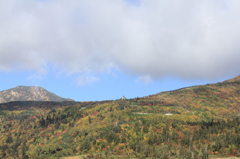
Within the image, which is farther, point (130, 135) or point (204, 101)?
point (204, 101)

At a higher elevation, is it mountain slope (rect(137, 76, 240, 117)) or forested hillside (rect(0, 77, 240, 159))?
mountain slope (rect(137, 76, 240, 117))

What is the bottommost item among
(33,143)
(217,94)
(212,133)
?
(33,143)

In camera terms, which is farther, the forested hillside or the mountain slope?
the mountain slope

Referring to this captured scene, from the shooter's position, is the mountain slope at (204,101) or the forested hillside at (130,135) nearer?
the forested hillside at (130,135)

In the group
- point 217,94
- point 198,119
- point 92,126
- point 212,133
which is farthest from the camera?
point 217,94

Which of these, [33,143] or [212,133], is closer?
[212,133]

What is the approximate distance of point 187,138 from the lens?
244ft

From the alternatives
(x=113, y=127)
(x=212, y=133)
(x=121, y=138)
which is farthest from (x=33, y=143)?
(x=212, y=133)

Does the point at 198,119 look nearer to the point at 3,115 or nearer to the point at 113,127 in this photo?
the point at 113,127

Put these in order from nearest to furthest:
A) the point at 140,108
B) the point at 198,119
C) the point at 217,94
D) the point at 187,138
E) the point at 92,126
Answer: the point at 187,138, the point at 92,126, the point at 198,119, the point at 140,108, the point at 217,94

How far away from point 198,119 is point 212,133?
26.5 m

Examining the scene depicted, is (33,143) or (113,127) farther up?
(113,127)

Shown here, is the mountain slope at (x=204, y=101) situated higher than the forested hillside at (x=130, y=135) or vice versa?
the mountain slope at (x=204, y=101)

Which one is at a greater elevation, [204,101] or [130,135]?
[204,101]
